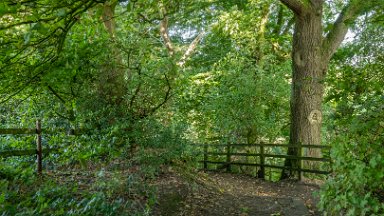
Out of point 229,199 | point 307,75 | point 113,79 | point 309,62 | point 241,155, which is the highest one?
point 309,62

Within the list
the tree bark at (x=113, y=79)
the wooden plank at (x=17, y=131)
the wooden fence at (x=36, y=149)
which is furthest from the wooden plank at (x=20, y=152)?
the tree bark at (x=113, y=79)

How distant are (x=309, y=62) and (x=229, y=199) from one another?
4338mm

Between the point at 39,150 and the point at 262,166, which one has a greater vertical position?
the point at 39,150

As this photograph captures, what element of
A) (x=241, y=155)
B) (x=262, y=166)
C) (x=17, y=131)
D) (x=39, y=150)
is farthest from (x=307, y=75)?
(x=17, y=131)

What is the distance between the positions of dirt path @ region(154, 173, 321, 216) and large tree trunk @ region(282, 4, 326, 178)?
1428 mm

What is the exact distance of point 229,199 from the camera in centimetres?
870

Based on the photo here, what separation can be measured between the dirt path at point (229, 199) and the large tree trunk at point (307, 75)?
4.68 ft

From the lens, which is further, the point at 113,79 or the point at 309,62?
the point at 309,62

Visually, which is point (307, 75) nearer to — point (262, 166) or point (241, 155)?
point (262, 166)

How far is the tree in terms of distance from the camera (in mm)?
10359

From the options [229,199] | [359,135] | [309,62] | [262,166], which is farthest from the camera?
[262,166]

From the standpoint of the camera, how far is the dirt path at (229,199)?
7426 millimetres

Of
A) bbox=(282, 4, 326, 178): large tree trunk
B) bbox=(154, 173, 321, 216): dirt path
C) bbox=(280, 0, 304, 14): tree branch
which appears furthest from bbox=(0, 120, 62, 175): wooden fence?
bbox=(280, 0, 304, 14): tree branch

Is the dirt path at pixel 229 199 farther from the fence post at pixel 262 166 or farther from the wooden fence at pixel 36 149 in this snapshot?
the wooden fence at pixel 36 149
